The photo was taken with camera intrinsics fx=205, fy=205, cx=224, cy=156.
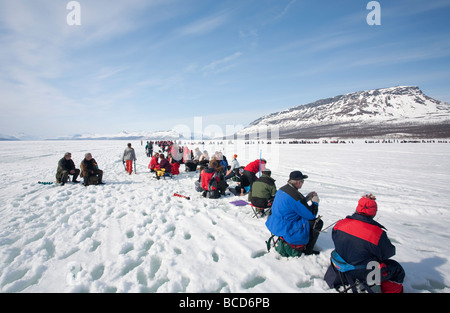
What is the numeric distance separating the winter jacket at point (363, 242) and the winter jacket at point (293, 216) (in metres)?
0.74

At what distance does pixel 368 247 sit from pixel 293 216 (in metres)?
1.15

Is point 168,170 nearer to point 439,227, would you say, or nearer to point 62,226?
point 62,226

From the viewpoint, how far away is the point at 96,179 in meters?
9.11

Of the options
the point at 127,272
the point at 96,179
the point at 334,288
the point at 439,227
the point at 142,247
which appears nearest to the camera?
the point at 334,288

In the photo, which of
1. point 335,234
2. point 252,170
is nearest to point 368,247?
point 335,234

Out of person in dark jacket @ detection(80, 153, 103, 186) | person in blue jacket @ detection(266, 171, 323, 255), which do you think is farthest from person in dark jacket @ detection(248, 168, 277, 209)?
person in dark jacket @ detection(80, 153, 103, 186)

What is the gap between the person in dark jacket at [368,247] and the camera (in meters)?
2.54

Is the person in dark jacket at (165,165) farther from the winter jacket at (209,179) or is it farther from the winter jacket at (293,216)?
the winter jacket at (293,216)

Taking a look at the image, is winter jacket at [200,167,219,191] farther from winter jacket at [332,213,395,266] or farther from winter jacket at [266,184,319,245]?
winter jacket at [332,213,395,266]

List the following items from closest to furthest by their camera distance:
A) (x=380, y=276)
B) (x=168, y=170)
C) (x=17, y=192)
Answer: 1. (x=380, y=276)
2. (x=17, y=192)
3. (x=168, y=170)

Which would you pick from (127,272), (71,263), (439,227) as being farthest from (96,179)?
(439,227)

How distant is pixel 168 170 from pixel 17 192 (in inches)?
229

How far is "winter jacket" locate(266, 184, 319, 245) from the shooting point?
343cm
